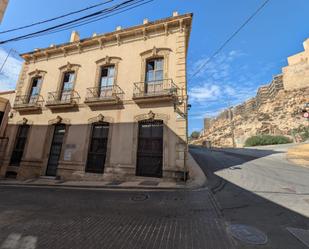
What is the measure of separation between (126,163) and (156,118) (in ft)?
10.5

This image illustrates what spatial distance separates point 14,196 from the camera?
715cm

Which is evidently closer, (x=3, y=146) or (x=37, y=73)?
(x=3, y=146)

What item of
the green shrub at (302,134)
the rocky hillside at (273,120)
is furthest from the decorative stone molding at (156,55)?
the rocky hillside at (273,120)

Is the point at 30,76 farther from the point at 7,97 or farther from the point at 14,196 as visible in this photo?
the point at 14,196

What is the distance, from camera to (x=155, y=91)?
10.3 m

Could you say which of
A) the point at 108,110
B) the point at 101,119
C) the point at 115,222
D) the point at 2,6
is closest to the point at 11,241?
the point at 115,222

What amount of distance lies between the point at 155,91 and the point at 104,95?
12.4 feet

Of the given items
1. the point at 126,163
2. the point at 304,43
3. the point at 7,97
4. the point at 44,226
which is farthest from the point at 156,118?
the point at 304,43

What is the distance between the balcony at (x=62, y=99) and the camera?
11645 mm

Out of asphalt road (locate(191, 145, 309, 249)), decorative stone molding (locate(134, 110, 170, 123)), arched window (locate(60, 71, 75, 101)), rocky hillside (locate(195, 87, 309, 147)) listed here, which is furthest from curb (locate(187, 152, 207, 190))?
rocky hillside (locate(195, 87, 309, 147))

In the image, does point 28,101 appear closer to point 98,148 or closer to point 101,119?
point 101,119

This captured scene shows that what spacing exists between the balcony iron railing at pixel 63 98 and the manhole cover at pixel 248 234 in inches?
452

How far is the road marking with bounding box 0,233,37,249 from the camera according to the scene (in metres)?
3.23

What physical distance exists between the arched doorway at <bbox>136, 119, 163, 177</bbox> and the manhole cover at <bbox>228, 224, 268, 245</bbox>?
5578 millimetres
